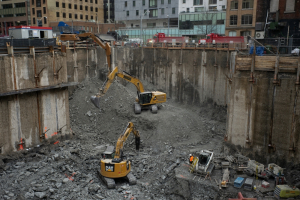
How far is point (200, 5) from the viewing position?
56406mm

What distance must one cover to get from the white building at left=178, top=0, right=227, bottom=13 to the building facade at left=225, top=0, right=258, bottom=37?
832 centimetres

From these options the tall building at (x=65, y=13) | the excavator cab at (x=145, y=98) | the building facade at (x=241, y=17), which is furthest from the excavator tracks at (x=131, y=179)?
the tall building at (x=65, y=13)

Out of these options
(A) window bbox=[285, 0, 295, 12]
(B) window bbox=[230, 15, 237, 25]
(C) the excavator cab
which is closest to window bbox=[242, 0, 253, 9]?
(B) window bbox=[230, 15, 237, 25]

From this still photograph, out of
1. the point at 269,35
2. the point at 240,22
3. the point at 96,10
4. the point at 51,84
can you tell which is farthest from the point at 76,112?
the point at 96,10

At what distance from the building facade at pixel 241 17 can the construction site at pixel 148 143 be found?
25.2 meters

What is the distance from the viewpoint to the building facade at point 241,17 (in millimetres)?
43625

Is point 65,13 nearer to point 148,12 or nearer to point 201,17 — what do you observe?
point 148,12

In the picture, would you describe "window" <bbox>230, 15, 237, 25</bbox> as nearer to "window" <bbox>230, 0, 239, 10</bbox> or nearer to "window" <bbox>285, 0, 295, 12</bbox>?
"window" <bbox>230, 0, 239, 10</bbox>

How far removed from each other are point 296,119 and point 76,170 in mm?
12716

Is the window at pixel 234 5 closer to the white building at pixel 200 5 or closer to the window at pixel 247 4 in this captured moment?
the window at pixel 247 4

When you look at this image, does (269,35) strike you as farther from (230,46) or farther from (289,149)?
(289,149)

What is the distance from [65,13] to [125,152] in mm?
49510

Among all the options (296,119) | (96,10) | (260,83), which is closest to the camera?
(296,119)

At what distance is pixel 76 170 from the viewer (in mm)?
17297
